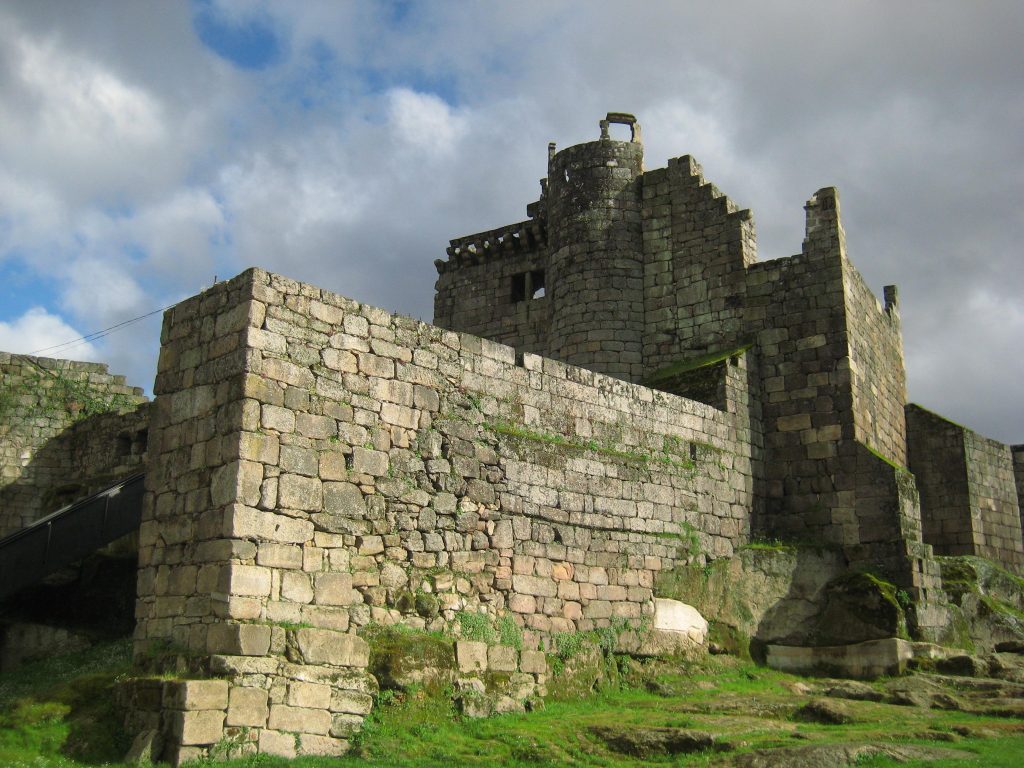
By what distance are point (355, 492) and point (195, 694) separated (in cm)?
259

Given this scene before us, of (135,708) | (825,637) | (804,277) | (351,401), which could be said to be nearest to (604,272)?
(804,277)

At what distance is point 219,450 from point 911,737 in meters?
6.93

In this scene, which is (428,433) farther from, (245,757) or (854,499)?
(854,499)

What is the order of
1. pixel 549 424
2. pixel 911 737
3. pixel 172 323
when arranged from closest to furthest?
pixel 911 737, pixel 172 323, pixel 549 424

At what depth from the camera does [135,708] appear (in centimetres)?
923

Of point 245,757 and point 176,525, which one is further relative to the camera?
point 176,525

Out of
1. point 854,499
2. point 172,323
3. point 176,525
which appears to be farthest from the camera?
point 854,499

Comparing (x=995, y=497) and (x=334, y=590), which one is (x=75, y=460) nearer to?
(x=334, y=590)

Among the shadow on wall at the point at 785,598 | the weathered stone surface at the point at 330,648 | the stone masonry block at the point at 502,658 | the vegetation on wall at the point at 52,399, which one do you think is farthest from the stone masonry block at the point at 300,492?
the vegetation on wall at the point at 52,399

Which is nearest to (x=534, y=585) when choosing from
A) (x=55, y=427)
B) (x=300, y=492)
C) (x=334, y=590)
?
(x=334, y=590)

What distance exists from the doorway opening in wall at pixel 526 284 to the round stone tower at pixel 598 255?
156cm

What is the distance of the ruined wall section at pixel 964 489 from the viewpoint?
63.6ft

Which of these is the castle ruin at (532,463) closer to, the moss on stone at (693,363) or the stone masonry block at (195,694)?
the stone masonry block at (195,694)

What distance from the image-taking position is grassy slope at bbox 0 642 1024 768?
356 inches
